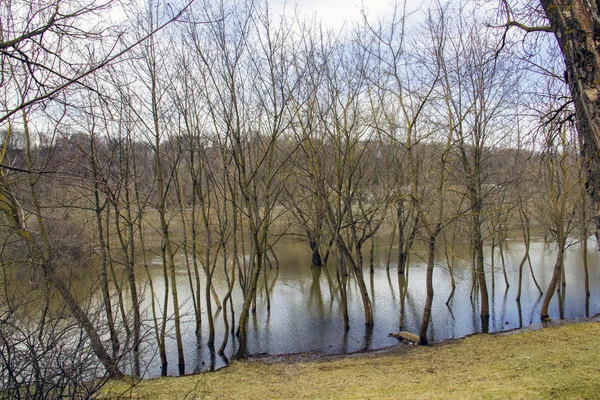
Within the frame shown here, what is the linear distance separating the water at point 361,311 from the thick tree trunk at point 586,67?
271 inches

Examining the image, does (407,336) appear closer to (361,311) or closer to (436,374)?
(361,311)

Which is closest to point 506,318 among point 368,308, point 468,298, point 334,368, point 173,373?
point 468,298

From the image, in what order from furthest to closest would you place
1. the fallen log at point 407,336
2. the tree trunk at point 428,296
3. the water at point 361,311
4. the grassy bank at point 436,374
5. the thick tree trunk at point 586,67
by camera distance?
the water at point 361,311, the fallen log at point 407,336, the tree trunk at point 428,296, the grassy bank at point 436,374, the thick tree trunk at point 586,67

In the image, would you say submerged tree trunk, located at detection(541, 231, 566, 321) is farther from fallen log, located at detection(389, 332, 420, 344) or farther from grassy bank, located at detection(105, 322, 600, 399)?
fallen log, located at detection(389, 332, 420, 344)

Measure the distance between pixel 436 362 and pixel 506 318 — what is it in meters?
5.66

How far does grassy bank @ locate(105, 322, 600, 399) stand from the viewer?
5.54 m

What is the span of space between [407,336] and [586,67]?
877 cm

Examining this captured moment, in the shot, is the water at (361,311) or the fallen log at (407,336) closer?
the fallen log at (407,336)

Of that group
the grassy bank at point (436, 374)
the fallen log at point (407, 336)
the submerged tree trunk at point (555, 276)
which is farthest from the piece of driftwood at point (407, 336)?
the submerged tree trunk at point (555, 276)

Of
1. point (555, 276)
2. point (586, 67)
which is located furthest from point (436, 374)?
point (555, 276)

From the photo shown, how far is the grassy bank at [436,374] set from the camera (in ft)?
18.2

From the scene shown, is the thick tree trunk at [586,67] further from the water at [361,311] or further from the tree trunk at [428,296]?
the water at [361,311]

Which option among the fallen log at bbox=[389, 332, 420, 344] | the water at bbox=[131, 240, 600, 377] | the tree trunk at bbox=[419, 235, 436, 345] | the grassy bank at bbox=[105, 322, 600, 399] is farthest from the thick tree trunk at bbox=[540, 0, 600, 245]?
the fallen log at bbox=[389, 332, 420, 344]

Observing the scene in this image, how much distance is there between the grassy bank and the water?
1.28m
